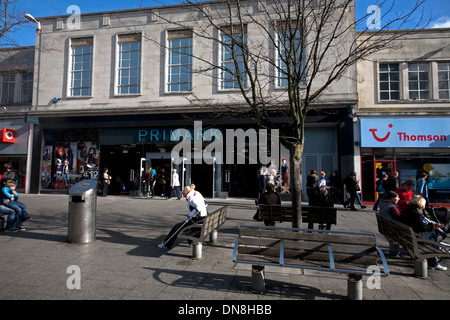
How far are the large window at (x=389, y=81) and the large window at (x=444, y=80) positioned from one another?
2.02m

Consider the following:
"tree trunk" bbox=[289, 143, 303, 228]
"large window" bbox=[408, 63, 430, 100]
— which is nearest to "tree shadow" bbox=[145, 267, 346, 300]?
"tree trunk" bbox=[289, 143, 303, 228]

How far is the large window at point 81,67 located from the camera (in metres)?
16.9

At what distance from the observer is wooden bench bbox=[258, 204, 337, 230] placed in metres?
6.71

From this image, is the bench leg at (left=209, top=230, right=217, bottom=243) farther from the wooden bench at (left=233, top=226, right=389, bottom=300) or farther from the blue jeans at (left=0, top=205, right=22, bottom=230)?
the blue jeans at (left=0, top=205, right=22, bottom=230)

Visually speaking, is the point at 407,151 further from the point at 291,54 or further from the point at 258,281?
the point at 258,281

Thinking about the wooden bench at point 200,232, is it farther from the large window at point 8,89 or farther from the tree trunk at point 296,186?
the large window at point 8,89

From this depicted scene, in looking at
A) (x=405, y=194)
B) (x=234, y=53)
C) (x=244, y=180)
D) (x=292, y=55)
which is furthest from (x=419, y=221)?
(x=244, y=180)

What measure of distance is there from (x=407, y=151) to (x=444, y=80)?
14.0ft

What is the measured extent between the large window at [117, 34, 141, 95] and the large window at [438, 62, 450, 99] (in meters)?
16.2

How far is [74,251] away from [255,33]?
13364 millimetres

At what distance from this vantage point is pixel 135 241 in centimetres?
633

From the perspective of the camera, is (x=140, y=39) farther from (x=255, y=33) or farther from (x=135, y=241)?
(x=135, y=241)

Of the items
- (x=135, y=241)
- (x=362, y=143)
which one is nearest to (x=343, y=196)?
(x=362, y=143)

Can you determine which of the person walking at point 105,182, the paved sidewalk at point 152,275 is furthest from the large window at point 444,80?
the person walking at point 105,182
